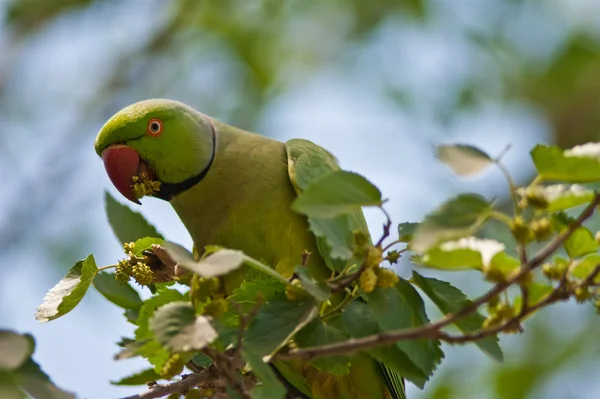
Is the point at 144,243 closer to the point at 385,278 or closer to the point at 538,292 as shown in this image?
Answer: the point at 385,278

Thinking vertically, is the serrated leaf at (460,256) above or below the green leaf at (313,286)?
above

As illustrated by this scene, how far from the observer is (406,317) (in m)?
1.71

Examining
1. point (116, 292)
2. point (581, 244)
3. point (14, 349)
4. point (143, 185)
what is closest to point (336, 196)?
point (581, 244)

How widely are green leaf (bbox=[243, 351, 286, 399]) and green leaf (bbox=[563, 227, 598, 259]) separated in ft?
2.23

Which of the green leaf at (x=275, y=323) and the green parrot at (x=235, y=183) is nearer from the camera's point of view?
the green leaf at (x=275, y=323)

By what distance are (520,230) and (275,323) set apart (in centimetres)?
56

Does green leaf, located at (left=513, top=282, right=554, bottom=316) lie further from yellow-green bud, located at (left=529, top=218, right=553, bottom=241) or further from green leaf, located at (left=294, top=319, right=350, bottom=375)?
Result: green leaf, located at (left=294, top=319, right=350, bottom=375)

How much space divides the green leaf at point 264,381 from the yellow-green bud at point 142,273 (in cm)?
58

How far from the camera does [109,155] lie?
281 centimetres

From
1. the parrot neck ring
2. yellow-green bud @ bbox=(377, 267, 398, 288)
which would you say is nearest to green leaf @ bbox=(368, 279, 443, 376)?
yellow-green bud @ bbox=(377, 267, 398, 288)

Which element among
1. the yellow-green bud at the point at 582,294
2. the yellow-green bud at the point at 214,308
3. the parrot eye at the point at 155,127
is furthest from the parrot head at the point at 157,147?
the yellow-green bud at the point at 582,294

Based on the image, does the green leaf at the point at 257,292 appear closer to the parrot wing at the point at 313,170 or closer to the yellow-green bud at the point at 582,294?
the yellow-green bud at the point at 582,294

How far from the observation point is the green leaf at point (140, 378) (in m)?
2.02

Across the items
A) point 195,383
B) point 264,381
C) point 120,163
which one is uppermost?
point 120,163
